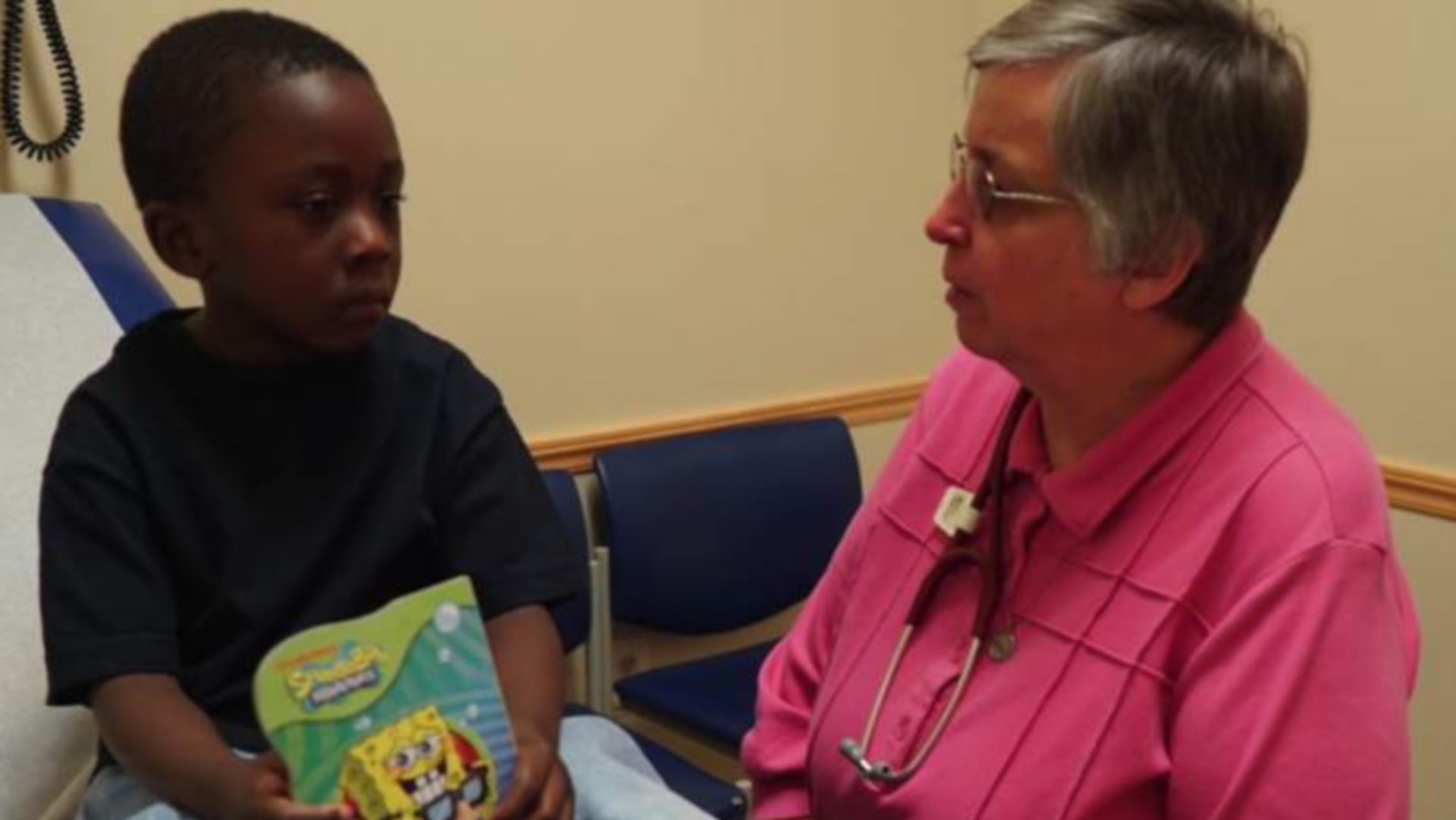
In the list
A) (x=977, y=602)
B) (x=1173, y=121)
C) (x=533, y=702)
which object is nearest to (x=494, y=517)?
(x=533, y=702)

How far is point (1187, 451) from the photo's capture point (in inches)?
49.8

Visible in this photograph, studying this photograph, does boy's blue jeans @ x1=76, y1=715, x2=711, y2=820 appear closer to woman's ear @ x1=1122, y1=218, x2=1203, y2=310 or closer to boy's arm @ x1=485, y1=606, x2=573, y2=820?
boy's arm @ x1=485, y1=606, x2=573, y2=820

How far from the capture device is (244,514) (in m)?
1.30

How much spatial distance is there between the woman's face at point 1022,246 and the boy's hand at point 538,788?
502mm

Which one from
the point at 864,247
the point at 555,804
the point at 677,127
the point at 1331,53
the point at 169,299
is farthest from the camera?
the point at 864,247

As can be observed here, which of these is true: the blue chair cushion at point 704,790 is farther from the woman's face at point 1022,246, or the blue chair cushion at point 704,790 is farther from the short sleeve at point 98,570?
the woman's face at point 1022,246

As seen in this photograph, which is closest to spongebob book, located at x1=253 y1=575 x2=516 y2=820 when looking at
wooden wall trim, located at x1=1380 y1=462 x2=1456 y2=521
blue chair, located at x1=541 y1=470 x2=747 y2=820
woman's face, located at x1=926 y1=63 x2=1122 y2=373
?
woman's face, located at x1=926 y1=63 x2=1122 y2=373

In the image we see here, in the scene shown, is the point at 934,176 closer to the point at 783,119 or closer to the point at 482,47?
the point at 783,119

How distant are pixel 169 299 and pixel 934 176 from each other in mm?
1651

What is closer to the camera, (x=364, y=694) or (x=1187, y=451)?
(x=364, y=694)

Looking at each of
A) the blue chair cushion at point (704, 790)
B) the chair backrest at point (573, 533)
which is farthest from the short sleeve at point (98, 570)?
the chair backrest at point (573, 533)

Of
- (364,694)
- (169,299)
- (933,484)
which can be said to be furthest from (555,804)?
(169,299)

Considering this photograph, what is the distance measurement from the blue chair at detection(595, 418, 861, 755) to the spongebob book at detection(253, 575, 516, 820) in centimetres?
128

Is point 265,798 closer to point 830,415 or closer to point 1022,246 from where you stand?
point 1022,246
